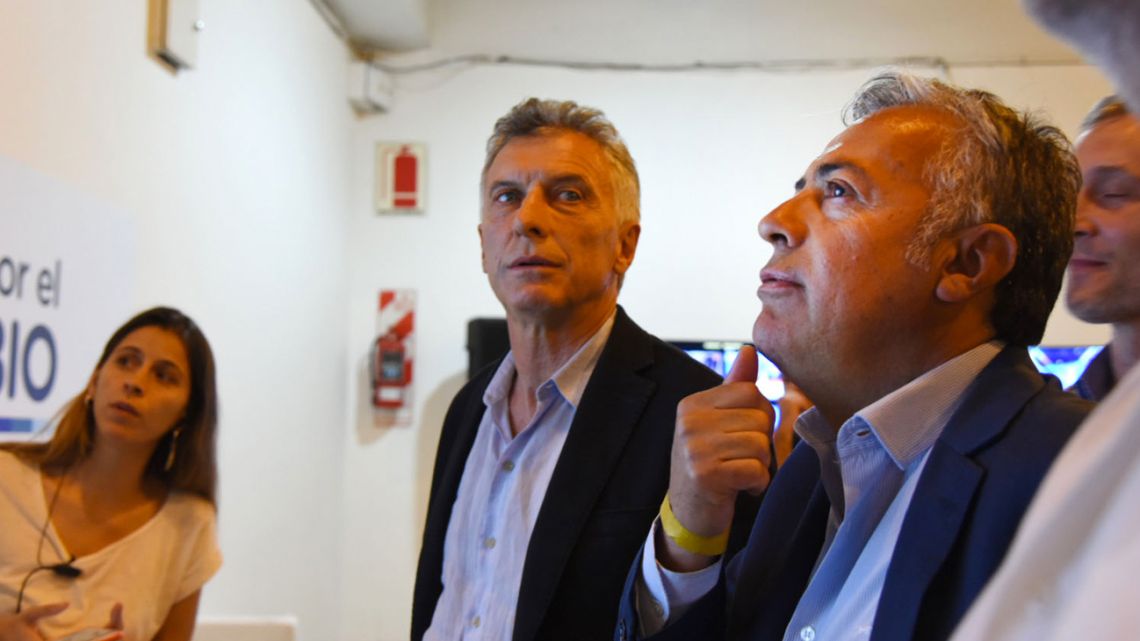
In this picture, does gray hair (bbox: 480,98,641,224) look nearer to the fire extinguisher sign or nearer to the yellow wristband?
the yellow wristband

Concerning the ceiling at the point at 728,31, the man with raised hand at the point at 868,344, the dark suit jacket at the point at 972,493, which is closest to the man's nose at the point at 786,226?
the man with raised hand at the point at 868,344

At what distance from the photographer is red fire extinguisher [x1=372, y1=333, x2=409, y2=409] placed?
4492 millimetres

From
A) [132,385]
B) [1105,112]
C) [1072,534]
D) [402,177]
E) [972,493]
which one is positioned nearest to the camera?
[1072,534]

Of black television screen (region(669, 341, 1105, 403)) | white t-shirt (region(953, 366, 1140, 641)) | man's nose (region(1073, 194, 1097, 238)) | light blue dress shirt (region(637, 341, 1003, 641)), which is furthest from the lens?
black television screen (region(669, 341, 1105, 403))

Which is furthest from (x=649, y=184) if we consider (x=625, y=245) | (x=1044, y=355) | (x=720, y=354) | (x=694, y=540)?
(x=694, y=540)

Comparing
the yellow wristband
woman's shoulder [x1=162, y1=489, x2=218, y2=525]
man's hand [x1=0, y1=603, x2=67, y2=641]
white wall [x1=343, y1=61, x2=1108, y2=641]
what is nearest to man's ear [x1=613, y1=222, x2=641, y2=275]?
the yellow wristband

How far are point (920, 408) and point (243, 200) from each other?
2.79 m

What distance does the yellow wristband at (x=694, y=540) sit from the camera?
1080 millimetres

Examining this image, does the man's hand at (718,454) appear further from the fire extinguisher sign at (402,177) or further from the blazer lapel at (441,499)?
the fire extinguisher sign at (402,177)

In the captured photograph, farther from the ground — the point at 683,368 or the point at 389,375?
the point at 683,368

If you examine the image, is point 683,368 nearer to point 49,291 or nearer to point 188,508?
point 188,508

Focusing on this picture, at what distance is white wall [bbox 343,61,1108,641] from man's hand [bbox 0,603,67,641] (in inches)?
114

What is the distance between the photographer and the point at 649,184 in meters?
4.65

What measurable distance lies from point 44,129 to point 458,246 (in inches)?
103
